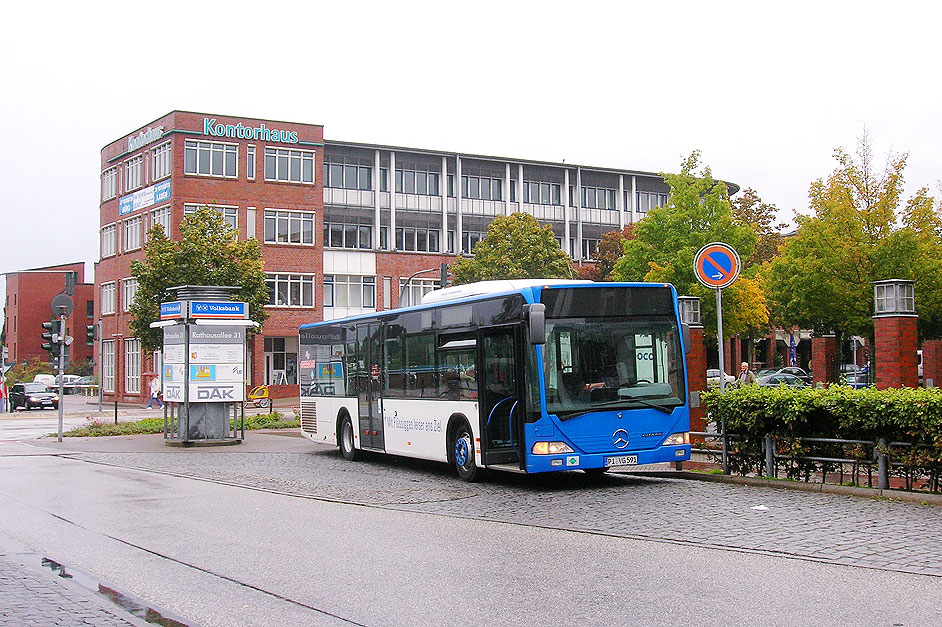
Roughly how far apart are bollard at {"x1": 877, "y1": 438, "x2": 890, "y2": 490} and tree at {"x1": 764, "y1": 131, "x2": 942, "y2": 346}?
2543 cm

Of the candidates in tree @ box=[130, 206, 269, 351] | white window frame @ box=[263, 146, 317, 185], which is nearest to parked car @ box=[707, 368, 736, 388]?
tree @ box=[130, 206, 269, 351]

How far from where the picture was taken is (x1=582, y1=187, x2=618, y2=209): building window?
3076 inches

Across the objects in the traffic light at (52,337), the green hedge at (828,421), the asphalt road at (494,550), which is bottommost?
the asphalt road at (494,550)

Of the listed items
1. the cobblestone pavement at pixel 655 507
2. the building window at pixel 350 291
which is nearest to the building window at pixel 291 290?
the building window at pixel 350 291

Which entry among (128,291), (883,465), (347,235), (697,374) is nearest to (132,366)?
(128,291)

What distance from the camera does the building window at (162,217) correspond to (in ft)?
197

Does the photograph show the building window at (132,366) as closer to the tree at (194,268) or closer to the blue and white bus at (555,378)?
the tree at (194,268)

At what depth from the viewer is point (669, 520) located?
443 inches

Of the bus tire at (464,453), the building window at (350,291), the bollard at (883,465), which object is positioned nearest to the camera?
the bollard at (883,465)

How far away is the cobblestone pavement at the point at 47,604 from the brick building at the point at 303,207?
5245 cm

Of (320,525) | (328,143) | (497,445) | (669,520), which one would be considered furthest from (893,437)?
(328,143)

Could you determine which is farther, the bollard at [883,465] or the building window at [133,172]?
the building window at [133,172]

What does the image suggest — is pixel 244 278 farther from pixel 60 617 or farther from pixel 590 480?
pixel 60 617

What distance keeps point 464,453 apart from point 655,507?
4.65 metres
